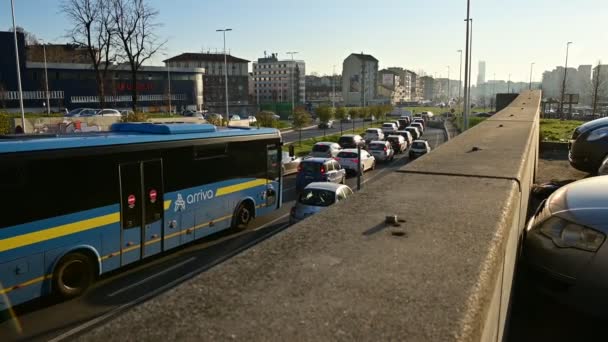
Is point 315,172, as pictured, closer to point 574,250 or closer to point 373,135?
point 574,250

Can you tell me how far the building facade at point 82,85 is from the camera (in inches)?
2320

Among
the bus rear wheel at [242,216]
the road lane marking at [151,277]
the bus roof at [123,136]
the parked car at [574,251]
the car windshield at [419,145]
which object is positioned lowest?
the road lane marking at [151,277]

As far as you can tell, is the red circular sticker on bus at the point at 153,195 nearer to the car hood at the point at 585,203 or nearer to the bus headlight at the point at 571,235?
the car hood at the point at 585,203

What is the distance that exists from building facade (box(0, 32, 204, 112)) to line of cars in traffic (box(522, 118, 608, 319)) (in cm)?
5732

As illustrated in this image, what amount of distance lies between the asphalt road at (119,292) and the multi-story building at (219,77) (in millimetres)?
100474

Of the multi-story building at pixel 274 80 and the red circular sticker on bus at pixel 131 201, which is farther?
the multi-story building at pixel 274 80

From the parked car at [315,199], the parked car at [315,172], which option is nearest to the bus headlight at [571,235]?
the parked car at [315,199]

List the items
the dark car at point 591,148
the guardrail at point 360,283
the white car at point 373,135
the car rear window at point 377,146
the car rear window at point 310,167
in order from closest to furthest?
Answer: the guardrail at point 360,283 < the dark car at point 591,148 < the car rear window at point 310,167 < the car rear window at point 377,146 < the white car at point 373,135

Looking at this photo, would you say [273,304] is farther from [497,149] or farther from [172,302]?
[497,149]

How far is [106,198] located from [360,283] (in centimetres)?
789

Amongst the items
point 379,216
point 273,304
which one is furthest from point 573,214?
point 273,304

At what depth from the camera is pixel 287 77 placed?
167250 millimetres

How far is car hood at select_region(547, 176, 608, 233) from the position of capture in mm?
3720

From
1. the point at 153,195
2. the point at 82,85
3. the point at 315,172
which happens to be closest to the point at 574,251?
the point at 153,195
